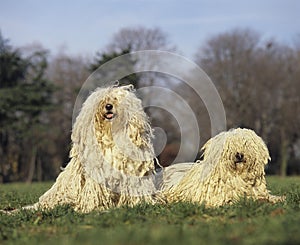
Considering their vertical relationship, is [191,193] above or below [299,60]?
below

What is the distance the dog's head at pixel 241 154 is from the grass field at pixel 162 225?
85 cm

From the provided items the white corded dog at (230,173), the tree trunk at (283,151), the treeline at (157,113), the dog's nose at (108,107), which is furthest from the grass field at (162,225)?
the tree trunk at (283,151)

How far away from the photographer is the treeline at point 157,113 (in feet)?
124

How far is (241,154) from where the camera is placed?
8773mm

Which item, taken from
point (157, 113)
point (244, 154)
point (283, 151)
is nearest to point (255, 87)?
point (283, 151)

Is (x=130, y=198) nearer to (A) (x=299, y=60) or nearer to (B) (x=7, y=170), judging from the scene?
(B) (x=7, y=170)

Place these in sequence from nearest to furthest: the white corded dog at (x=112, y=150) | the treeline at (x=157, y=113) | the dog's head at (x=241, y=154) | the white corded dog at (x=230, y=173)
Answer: the white corded dog at (x=112, y=150) < the white corded dog at (x=230, y=173) < the dog's head at (x=241, y=154) < the treeline at (x=157, y=113)

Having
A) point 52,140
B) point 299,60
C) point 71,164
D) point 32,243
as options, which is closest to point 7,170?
point 52,140

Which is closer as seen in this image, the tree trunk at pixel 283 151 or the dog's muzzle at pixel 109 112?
the dog's muzzle at pixel 109 112

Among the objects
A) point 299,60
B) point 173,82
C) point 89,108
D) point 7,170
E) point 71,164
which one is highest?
point 299,60

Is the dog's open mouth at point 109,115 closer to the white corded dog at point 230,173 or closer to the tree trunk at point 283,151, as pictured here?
the white corded dog at point 230,173

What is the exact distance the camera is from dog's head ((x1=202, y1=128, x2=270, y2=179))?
8742 mm

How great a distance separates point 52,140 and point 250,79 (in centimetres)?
1616

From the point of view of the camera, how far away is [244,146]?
29.1 ft
